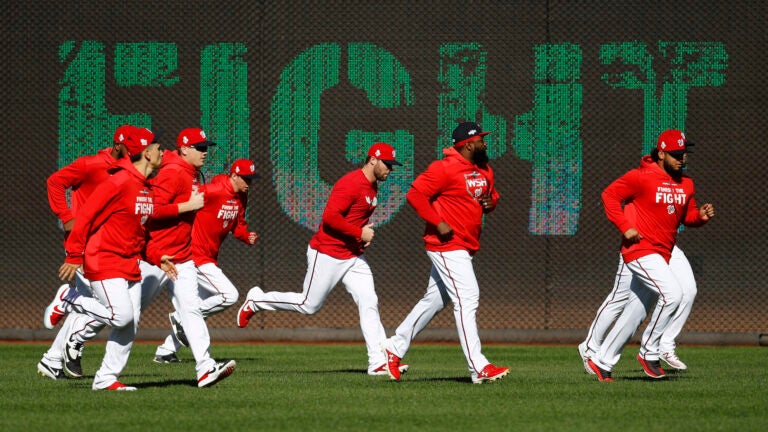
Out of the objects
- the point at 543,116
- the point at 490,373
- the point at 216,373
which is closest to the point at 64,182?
the point at 216,373

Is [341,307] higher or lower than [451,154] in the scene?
lower

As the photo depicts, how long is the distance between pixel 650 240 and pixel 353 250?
2610 millimetres

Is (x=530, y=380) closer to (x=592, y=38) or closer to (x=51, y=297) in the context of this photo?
(x=592, y=38)

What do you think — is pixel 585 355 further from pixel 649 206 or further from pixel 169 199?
pixel 169 199

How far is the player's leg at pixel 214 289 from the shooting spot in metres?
11.9

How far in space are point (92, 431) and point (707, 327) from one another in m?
9.99

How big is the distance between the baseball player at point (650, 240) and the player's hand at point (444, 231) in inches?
52.6

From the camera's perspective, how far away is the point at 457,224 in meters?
9.88

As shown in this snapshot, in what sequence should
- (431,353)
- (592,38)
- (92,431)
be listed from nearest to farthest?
1. (92,431)
2. (431,353)
3. (592,38)

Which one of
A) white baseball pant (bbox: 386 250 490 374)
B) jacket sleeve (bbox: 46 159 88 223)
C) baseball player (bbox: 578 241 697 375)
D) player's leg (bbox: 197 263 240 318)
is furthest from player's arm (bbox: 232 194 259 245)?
baseball player (bbox: 578 241 697 375)

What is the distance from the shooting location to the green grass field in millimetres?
7414

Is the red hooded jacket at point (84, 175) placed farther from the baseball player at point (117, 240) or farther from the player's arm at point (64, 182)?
the baseball player at point (117, 240)

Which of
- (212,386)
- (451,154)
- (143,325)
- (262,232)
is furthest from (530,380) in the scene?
(143,325)

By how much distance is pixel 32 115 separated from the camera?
49.1 ft
